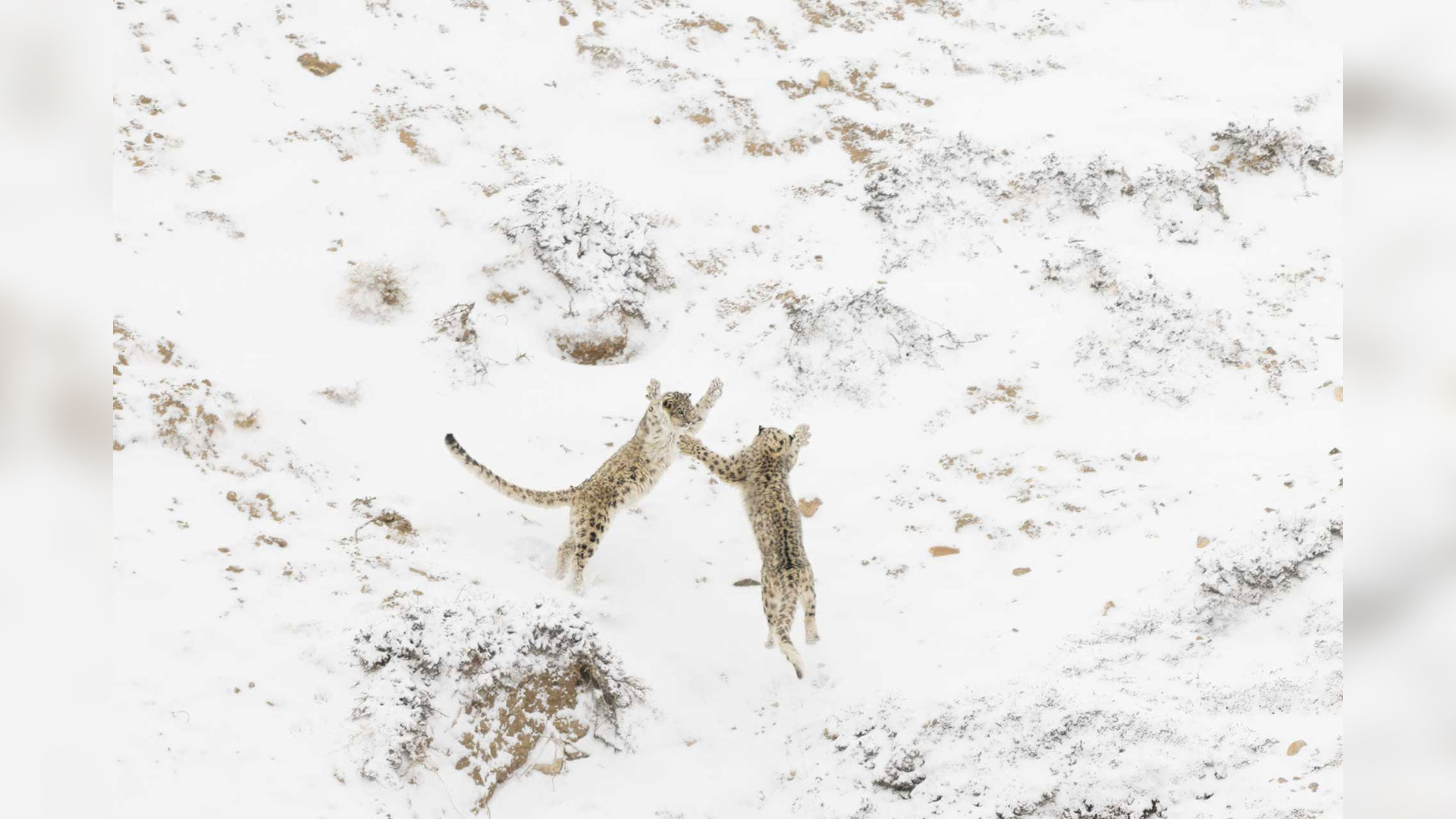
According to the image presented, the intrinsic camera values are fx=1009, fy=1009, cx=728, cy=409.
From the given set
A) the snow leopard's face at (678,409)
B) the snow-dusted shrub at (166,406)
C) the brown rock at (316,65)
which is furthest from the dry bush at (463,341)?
the brown rock at (316,65)

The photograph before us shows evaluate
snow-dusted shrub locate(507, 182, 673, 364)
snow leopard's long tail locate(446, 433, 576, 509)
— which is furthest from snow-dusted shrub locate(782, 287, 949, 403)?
snow leopard's long tail locate(446, 433, 576, 509)

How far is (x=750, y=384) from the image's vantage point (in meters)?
11.8

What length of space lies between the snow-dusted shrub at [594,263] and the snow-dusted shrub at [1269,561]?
6802 mm

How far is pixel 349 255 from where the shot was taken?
39.2ft

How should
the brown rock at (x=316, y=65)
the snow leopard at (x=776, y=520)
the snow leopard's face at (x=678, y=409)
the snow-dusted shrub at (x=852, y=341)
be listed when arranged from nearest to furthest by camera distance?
the snow leopard at (x=776, y=520) < the snow leopard's face at (x=678, y=409) < the snow-dusted shrub at (x=852, y=341) < the brown rock at (x=316, y=65)

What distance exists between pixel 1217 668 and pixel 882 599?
281cm

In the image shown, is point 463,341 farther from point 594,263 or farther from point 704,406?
point 704,406

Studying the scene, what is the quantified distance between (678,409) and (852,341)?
11.2 feet

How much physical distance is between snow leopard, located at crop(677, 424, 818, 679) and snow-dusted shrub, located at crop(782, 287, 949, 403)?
208 cm

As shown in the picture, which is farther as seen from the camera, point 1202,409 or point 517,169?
point 517,169

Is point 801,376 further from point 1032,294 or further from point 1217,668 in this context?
point 1217,668

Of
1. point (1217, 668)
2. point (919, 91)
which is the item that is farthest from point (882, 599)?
point (919, 91)

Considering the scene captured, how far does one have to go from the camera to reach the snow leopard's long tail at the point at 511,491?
28.6ft

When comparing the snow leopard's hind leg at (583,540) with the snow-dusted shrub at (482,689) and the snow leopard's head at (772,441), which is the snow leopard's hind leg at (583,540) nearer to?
the snow-dusted shrub at (482,689)
